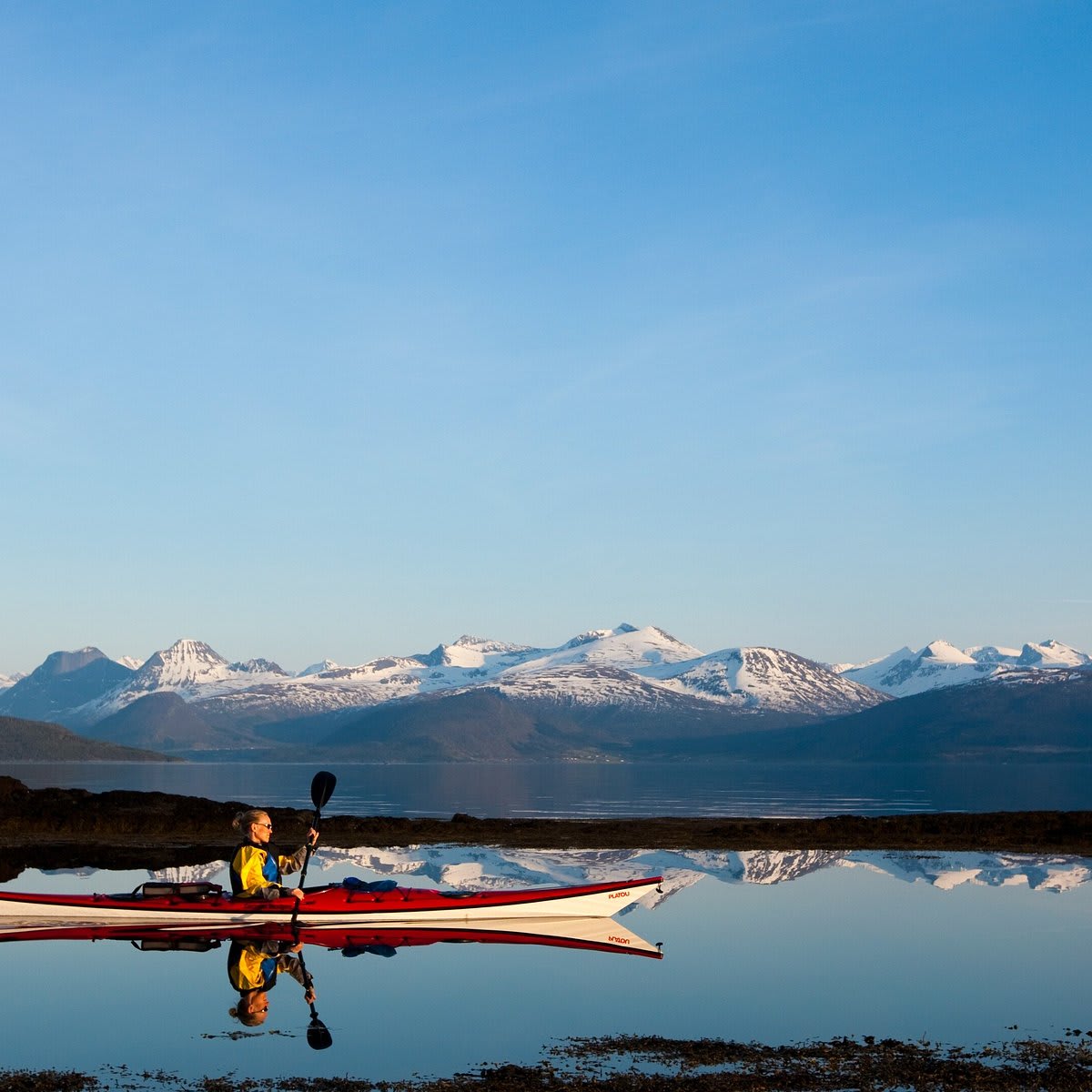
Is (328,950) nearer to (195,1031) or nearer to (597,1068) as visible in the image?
(195,1031)

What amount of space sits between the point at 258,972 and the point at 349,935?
5.44 meters

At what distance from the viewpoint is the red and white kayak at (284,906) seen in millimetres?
30359

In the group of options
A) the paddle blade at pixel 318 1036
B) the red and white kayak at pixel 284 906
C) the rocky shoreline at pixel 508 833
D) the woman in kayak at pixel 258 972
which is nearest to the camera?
the paddle blade at pixel 318 1036

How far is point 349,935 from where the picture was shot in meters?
31.0

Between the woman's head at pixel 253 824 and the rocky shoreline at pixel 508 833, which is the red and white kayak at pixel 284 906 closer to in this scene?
the woman's head at pixel 253 824

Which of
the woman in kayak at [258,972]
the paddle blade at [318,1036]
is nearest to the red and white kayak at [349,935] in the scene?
the woman in kayak at [258,972]

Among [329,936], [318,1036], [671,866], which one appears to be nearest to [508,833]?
[671,866]

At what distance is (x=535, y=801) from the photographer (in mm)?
130000

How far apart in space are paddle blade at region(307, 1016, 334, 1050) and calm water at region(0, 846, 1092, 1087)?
5.3 inches

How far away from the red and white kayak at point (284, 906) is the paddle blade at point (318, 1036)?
8987mm

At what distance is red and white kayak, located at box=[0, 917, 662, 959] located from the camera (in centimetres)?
2942

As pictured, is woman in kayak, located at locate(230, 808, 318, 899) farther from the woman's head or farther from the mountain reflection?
the mountain reflection

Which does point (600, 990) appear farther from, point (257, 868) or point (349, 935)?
point (257, 868)

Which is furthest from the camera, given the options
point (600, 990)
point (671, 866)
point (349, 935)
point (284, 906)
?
point (671, 866)
